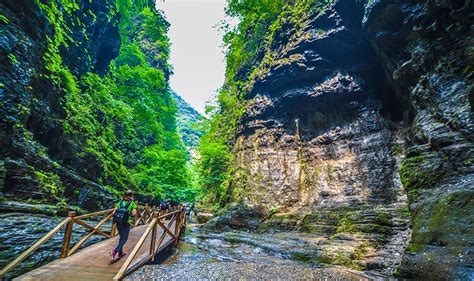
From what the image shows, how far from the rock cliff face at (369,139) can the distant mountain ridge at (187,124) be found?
39.6 meters

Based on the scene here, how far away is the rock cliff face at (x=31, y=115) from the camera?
7119 mm

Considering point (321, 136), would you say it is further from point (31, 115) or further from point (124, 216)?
point (31, 115)

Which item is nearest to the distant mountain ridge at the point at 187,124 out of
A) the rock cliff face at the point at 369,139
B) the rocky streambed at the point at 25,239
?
the rock cliff face at the point at 369,139

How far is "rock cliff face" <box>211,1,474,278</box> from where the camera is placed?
610cm

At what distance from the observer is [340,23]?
51.1ft

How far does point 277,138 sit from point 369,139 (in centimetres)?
649

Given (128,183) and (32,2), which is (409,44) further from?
(128,183)

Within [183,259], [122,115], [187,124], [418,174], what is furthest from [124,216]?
[187,124]

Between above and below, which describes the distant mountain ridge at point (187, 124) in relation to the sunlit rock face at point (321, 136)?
above

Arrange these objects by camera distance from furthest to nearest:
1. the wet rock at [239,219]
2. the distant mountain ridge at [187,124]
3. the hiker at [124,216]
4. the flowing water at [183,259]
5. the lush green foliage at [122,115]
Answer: the distant mountain ridge at [187,124]
the wet rock at [239,219]
the lush green foliage at [122,115]
the hiker at [124,216]
the flowing water at [183,259]

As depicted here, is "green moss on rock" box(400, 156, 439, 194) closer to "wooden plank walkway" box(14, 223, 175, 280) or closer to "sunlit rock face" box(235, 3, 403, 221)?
"sunlit rock face" box(235, 3, 403, 221)

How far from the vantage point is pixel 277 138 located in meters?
18.7

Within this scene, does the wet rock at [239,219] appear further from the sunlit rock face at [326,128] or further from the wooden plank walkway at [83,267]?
the wooden plank walkway at [83,267]

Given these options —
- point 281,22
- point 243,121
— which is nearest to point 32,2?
point 243,121
